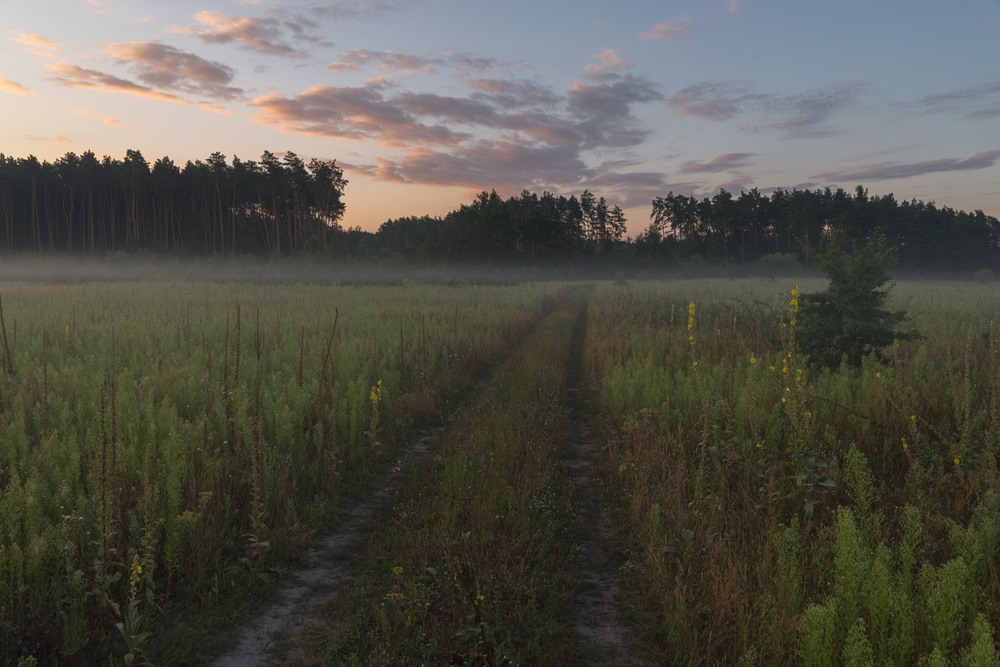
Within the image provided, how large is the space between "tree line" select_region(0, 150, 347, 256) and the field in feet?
240

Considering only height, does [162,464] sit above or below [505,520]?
above

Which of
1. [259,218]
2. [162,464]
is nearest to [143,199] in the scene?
[259,218]

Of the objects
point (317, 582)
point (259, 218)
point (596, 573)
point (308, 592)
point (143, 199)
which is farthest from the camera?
point (259, 218)

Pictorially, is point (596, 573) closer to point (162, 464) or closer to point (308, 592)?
point (308, 592)

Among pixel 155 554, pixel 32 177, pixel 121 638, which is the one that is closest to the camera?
pixel 121 638

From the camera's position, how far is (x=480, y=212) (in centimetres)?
7600

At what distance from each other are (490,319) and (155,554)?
13805 mm

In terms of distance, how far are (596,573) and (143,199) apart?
92.3m

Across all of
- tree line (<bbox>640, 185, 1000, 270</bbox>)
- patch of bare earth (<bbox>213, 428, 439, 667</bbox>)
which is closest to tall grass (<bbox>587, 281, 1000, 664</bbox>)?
patch of bare earth (<bbox>213, 428, 439, 667</bbox>)

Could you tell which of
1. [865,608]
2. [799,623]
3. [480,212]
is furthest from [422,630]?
[480,212]

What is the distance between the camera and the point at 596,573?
4.12m

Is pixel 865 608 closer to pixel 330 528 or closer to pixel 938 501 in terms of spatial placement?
pixel 938 501

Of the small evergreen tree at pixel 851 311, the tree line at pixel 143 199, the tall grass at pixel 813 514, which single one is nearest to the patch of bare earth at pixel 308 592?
the tall grass at pixel 813 514

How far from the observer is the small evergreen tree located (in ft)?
27.0
